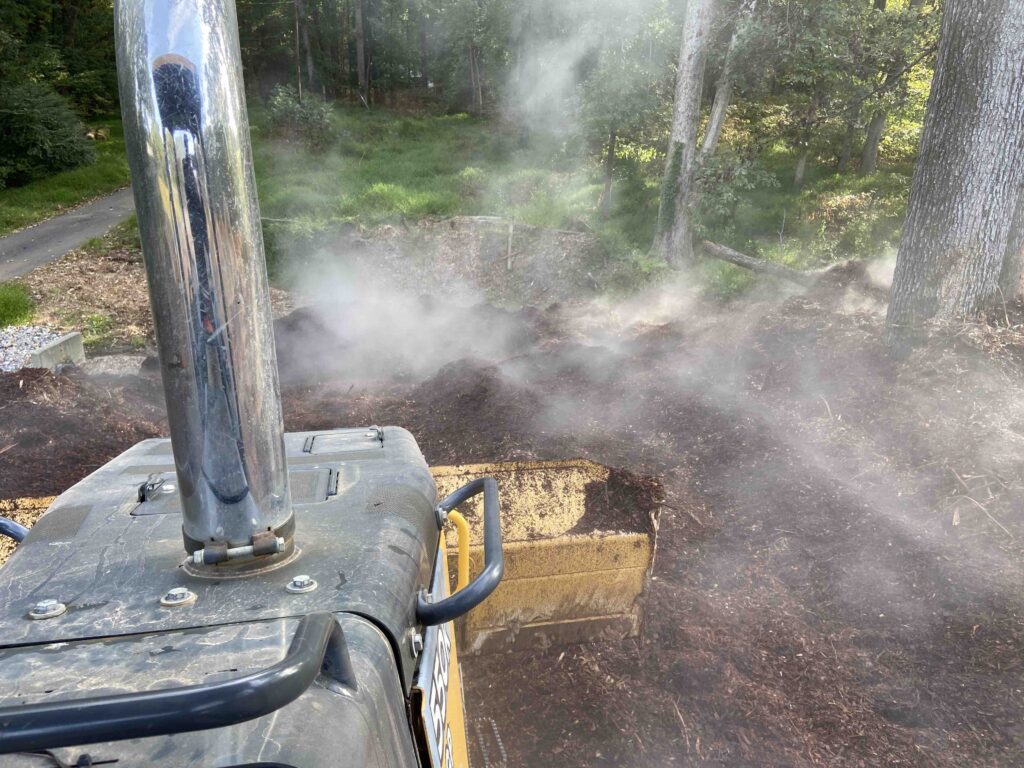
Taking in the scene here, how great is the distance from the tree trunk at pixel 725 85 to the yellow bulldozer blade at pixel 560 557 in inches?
347

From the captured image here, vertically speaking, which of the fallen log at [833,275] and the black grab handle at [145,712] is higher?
the black grab handle at [145,712]

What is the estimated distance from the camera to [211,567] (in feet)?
3.73

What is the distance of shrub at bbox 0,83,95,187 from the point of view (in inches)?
654

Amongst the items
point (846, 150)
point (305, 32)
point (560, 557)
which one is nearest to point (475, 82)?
point (305, 32)

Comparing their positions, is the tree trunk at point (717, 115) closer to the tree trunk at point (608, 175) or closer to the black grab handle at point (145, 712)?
the tree trunk at point (608, 175)

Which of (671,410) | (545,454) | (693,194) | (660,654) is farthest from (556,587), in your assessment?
(693,194)

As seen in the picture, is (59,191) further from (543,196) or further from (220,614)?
(220,614)

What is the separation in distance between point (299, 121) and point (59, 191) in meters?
5.98

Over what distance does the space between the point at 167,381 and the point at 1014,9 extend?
6.56 m

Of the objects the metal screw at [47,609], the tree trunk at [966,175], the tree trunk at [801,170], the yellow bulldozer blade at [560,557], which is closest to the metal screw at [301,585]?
the metal screw at [47,609]

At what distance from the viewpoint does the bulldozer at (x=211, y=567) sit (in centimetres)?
81

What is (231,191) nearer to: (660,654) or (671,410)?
(660,654)

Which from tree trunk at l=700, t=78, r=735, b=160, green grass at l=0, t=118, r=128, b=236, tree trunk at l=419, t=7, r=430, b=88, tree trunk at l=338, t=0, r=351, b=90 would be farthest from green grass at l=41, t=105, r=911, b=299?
tree trunk at l=419, t=7, r=430, b=88

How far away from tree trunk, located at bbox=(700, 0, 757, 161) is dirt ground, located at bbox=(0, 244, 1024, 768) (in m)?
3.63
